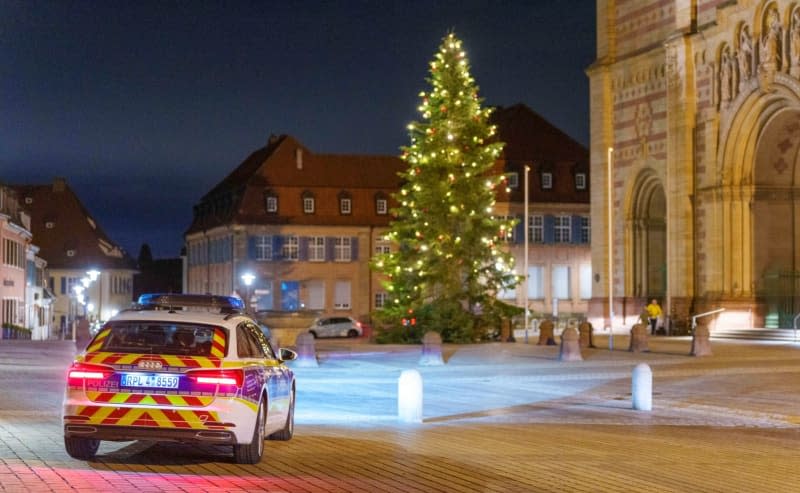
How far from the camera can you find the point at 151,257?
6329 inches

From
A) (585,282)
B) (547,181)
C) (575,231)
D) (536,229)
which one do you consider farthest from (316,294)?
(585,282)

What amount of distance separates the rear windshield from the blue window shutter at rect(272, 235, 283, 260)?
79545 millimetres

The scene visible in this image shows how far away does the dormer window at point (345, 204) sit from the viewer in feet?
314

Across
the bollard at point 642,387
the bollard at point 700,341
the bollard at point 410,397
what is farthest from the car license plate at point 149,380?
the bollard at point 700,341

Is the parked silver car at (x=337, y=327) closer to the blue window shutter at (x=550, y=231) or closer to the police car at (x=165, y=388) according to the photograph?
the blue window shutter at (x=550, y=231)

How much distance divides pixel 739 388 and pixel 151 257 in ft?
454

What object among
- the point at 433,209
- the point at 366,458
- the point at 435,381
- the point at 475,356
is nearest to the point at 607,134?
the point at 433,209

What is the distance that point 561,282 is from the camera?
90625mm

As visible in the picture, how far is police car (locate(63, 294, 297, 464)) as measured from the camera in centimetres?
1338

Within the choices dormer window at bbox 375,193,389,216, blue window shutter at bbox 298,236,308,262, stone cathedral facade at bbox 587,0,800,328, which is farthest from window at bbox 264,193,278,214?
stone cathedral facade at bbox 587,0,800,328

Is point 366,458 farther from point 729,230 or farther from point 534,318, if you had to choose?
point 534,318

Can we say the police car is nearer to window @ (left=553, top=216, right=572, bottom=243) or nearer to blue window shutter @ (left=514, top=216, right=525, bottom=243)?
blue window shutter @ (left=514, top=216, right=525, bottom=243)

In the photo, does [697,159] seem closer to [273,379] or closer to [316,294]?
[273,379]

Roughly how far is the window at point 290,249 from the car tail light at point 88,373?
264 ft
